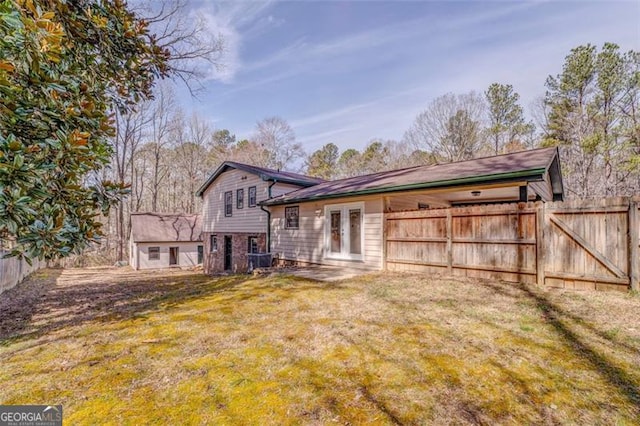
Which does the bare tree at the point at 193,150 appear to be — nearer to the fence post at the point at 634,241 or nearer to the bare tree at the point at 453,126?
the bare tree at the point at 453,126

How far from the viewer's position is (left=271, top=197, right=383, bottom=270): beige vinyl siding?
853 centimetres

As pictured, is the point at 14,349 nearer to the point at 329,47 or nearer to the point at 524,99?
the point at 329,47

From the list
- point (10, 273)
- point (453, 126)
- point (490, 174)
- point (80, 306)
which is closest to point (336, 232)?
point (490, 174)

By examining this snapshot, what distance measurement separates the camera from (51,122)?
3.32 m

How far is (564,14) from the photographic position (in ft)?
29.4

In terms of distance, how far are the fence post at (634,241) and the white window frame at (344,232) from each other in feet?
17.9

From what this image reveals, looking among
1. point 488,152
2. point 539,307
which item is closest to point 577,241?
point 539,307

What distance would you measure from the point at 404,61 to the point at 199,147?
22240 mm

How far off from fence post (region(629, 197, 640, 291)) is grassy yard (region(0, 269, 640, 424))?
34 cm

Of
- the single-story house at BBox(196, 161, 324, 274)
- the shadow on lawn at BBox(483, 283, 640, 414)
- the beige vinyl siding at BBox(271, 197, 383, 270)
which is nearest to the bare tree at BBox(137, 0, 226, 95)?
the single-story house at BBox(196, 161, 324, 274)

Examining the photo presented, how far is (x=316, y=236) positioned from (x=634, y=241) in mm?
7542

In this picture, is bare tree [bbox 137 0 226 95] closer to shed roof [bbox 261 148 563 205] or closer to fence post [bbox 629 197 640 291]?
shed roof [bbox 261 148 563 205]

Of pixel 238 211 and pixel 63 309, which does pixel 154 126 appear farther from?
pixel 63 309

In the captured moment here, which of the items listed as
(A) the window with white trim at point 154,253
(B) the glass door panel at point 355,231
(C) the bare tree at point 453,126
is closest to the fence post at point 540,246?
(B) the glass door panel at point 355,231
